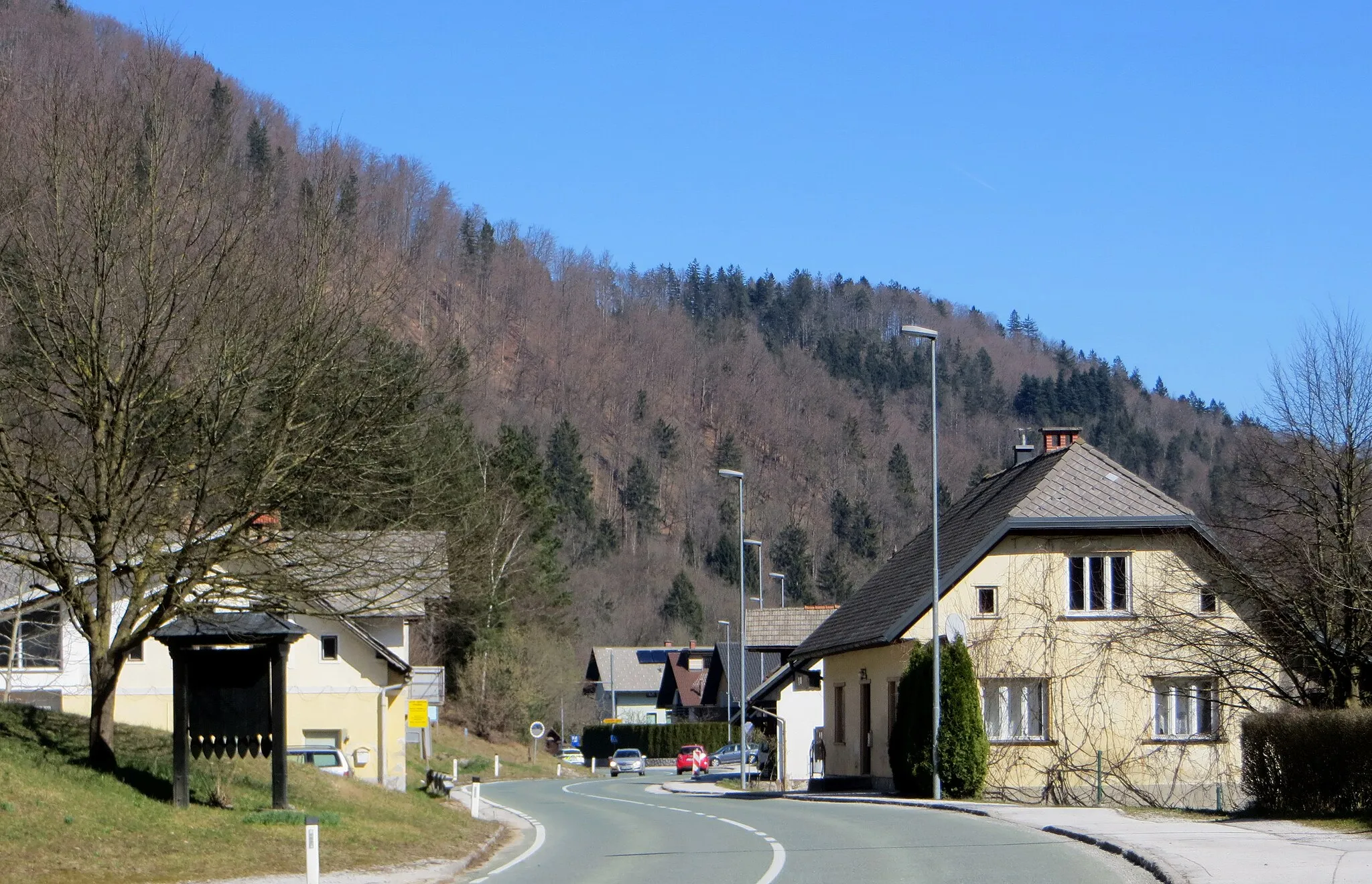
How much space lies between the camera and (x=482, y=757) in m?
63.0

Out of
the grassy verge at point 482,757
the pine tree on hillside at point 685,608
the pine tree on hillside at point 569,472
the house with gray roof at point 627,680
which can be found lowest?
the house with gray roof at point 627,680

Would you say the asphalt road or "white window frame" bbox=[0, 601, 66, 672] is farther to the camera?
"white window frame" bbox=[0, 601, 66, 672]

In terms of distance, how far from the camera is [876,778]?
3597 centimetres

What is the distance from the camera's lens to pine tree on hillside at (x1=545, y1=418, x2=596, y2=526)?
12175 cm

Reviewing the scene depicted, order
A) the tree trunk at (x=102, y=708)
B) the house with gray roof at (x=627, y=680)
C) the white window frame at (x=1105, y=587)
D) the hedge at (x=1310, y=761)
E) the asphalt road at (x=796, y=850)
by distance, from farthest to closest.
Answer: the house with gray roof at (x=627, y=680) < the white window frame at (x=1105, y=587) < the hedge at (x=1310, y=761) < the tree trunk at (x=102, y=708) < the asphalt road at (x=796, y=850)

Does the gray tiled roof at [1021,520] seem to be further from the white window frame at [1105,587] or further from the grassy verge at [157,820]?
the grassy verge at [157,820]

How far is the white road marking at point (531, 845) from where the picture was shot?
18.0 meters

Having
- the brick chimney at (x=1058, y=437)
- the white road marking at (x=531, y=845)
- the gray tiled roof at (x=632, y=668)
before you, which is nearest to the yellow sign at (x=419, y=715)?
the white road marking at (x=531, y=845)

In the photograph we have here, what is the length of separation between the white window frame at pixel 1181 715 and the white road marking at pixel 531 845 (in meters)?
14.1

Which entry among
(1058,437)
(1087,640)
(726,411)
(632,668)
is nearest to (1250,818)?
(1087,640)

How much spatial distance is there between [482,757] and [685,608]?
6410 centimetres

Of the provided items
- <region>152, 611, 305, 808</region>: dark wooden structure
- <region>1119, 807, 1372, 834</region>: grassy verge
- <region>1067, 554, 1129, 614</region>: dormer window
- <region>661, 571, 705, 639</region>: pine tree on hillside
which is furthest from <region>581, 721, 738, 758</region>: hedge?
<region>152, 611, 305, 808</region>: dark wooden structure

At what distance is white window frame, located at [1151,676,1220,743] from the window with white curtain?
8.21 feet

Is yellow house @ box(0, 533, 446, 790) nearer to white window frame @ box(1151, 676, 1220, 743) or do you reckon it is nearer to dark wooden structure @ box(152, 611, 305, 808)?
dark wooden structure @ box(152, 611, 305, 808)
